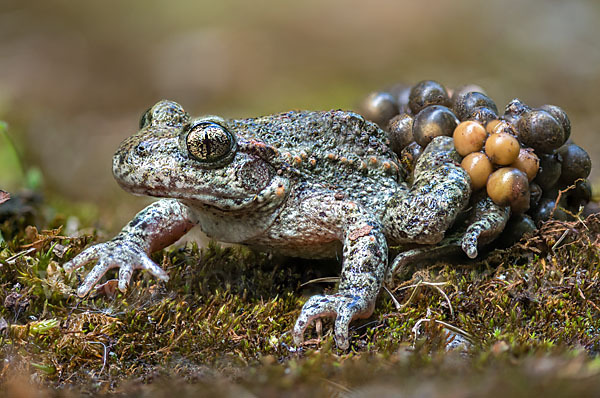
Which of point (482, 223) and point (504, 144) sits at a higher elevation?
point (504, 144)

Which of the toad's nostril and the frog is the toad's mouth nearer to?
the frog

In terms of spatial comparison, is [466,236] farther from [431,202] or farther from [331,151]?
[331,151]

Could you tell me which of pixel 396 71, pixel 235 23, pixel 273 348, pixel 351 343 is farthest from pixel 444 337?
pixel 235 23

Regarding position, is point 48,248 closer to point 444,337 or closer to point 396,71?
point 444,337

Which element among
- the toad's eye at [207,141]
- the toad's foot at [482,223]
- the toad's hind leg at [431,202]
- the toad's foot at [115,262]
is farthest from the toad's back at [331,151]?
the toad's foot at [115,262]

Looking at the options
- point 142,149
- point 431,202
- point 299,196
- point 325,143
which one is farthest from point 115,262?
point 431,202

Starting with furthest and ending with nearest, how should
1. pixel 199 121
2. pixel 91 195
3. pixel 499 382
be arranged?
1. pixel 91 195
2. pixel 199 121
3. pixel 499 382
